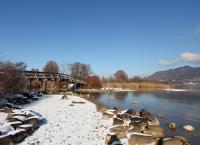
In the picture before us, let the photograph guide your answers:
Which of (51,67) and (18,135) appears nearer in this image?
(18,135)

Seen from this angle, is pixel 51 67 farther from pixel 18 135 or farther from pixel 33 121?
pixel 18 135

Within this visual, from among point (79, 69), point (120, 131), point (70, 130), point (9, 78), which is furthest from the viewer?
point (79, 69)

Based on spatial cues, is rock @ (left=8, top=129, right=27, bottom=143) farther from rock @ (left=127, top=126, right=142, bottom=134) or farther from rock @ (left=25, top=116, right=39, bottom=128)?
rock @ (left=127, top=126, right=142, bottom=134)

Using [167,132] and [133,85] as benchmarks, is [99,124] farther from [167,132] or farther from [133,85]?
[133,85]

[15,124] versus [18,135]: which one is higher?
[15,124]

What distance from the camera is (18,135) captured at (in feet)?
48.4

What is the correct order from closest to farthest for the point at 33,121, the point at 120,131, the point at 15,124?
the point at 15,124 → the point at 120,131 → the point at 33,121

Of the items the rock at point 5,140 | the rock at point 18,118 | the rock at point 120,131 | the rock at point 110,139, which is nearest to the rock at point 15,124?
the rock at point 18,118

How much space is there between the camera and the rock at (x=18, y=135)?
47.1ft

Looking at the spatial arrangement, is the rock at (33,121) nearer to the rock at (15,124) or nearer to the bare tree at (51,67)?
the rock at (15,124)

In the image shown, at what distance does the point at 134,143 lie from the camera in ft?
49.6

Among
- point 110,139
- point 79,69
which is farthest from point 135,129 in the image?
point 79,69

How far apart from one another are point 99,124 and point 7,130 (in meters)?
7.64

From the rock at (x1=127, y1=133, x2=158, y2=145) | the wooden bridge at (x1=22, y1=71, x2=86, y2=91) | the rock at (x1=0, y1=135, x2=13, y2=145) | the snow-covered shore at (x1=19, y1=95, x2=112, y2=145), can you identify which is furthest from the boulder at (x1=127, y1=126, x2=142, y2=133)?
the wooden bridge at (x1=22, y1=71, x2=86, y2=91)
